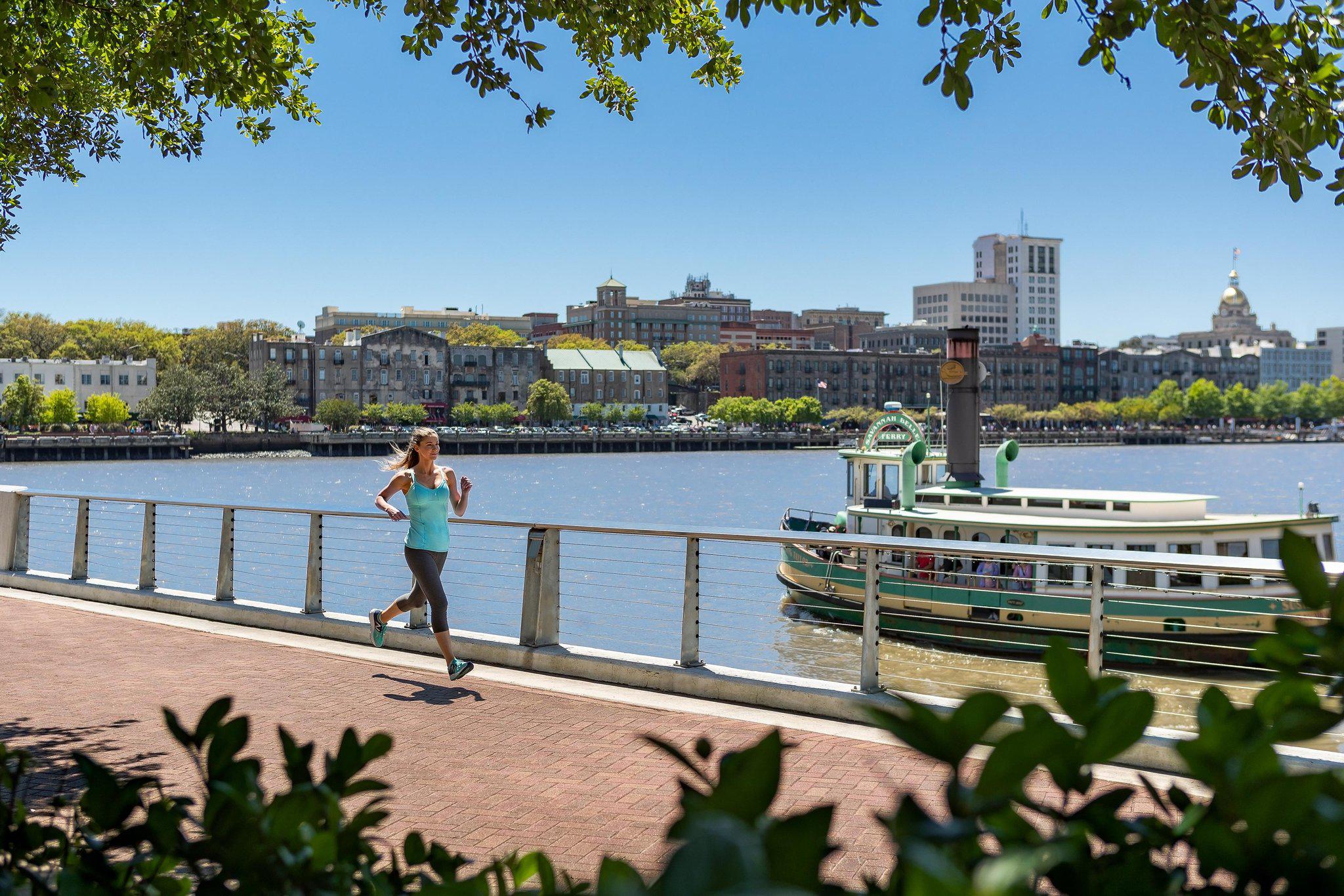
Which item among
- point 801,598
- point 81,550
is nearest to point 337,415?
point 801,598

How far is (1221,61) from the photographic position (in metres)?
5.78

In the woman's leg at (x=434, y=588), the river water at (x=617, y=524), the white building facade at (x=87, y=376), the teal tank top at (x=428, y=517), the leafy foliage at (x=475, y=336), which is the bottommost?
the river water at (x=617, y=524)

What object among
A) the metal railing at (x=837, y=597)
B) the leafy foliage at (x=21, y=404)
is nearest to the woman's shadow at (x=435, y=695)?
the metal railing at (x=837, y=597)

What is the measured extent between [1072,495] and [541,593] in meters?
16.7

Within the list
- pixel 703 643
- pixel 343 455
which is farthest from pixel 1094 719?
pixel 343 455

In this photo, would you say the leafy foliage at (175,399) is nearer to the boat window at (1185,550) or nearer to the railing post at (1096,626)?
the boat window at (1185,550)

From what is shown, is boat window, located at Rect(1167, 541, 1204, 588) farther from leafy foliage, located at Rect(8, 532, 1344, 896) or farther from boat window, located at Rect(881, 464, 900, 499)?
leafy foliage, located at Rect(8, 532, 1344, 896)

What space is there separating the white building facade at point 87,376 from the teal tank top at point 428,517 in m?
145

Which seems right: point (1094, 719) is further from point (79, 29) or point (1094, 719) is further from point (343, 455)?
point (343, 455)

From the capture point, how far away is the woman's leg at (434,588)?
9258 mm

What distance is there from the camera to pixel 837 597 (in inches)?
1005

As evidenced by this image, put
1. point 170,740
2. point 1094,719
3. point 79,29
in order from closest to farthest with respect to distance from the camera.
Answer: point 1094,719 < point 170,740 < point 79,29

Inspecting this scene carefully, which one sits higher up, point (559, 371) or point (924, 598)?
point (559, 371)

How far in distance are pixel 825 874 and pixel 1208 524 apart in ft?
62.2
